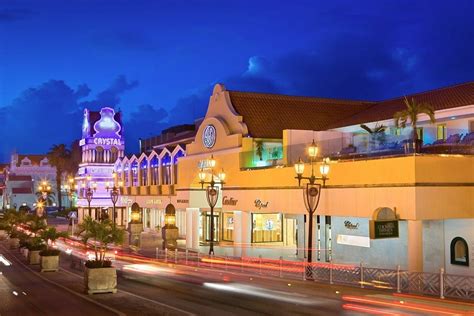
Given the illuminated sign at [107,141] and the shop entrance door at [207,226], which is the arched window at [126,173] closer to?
the illuminated sign at [107,141]

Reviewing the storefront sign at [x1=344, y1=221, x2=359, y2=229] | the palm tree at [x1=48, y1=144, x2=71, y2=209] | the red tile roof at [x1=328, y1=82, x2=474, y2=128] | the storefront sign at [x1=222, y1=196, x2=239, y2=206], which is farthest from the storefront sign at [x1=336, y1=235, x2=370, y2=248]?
the palm tree at [x1=48, y1=144, x2=71, y2=209]

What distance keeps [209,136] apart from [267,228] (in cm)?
844

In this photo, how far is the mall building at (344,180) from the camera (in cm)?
2383

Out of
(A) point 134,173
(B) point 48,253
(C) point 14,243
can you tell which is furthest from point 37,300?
(A) point 134,173

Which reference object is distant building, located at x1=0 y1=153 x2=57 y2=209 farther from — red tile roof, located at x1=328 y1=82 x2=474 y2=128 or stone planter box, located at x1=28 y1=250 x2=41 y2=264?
red tile roof, located at x1=328 y1=82 x2=474 y2=128

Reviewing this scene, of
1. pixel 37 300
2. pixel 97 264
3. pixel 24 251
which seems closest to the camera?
pixel 37 300

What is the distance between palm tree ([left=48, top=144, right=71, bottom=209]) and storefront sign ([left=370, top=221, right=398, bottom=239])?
103 metres

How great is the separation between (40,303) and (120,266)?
44.1 feet

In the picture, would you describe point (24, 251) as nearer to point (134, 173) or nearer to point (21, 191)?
point (134, 173)

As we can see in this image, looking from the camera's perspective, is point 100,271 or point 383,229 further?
point 383,229

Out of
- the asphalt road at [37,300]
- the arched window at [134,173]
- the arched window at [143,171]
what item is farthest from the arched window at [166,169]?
the asphalt road at [37,300]

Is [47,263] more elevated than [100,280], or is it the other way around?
[100,280]

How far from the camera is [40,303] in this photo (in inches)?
805

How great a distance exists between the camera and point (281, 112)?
134 feet
